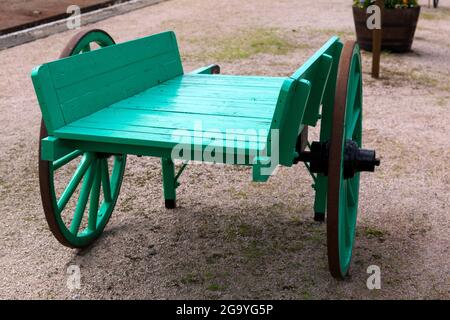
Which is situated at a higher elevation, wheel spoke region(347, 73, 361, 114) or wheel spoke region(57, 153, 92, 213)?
wheel spoke region(347, 73, 361, 114)

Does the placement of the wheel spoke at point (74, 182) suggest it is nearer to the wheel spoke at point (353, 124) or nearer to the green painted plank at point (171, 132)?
the green painted plank at point (171, 132)

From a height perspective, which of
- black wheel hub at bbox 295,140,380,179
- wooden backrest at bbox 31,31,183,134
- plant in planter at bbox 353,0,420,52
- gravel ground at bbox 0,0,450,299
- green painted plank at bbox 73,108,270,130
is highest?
wooden backrest at bbox 31,31,183,134

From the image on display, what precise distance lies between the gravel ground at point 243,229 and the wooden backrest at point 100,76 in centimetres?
76

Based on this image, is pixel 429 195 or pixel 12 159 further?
pixel 12 159

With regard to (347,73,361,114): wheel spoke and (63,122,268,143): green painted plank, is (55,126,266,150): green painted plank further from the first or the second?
(347,73,361,114): wheel spoke

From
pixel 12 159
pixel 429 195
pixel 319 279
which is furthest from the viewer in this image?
pixel 12 159

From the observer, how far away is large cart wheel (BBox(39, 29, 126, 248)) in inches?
103

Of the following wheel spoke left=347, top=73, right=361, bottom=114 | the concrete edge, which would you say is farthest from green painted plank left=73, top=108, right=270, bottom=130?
the concrete edge

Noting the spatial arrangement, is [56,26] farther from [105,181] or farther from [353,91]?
[353,91]

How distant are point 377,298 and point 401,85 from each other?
12.3 ft

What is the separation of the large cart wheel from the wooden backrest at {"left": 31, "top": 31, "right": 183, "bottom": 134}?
0.17 m

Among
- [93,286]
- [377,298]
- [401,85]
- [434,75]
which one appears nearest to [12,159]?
[93,286]
